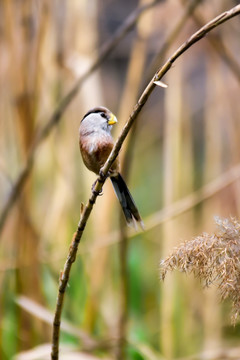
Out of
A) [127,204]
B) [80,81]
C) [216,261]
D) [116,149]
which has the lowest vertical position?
[216,261]

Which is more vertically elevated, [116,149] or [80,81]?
[80,81]

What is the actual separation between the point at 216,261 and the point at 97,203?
147cm

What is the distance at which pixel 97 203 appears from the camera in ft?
6.79

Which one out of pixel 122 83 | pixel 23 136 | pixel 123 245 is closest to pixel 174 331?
pixel 123 245

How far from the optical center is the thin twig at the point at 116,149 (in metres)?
0.59

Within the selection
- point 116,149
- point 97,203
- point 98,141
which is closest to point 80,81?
point 98,141

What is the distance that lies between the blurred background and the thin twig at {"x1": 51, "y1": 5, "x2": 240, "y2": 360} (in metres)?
0.75

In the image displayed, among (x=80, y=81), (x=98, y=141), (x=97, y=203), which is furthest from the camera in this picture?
(x=97, y=203)

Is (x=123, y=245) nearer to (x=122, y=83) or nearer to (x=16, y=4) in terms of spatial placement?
(x=16, y=4)

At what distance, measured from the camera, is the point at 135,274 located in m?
2.22

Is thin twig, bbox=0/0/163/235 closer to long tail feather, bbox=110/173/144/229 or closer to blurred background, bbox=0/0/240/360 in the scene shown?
blurred background, bbox=0/0/240/360

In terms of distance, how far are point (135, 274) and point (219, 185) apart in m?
0.73

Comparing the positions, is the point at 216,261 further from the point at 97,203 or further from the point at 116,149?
the point at 97,203

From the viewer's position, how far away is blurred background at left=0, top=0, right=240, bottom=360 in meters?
1.68
